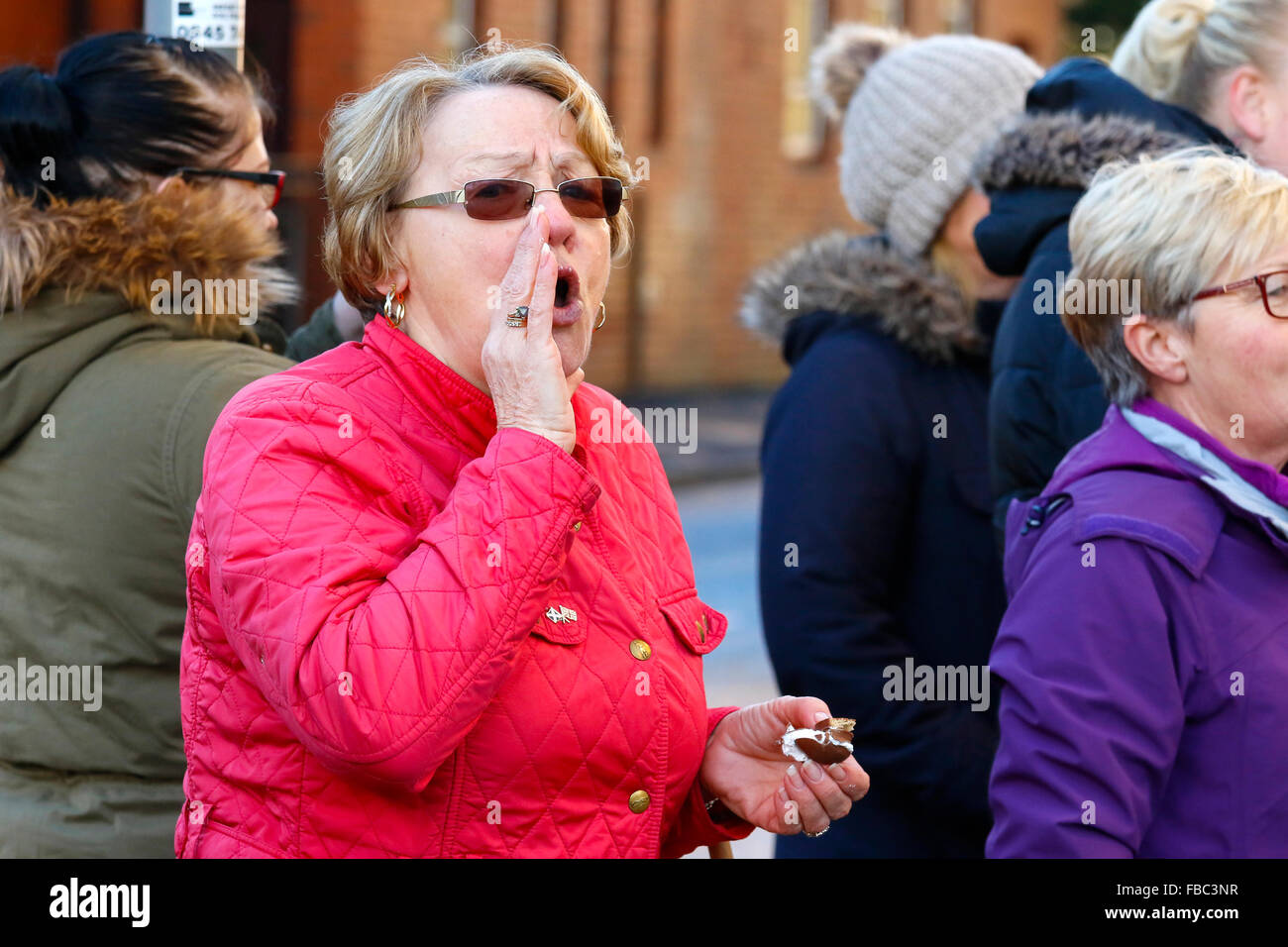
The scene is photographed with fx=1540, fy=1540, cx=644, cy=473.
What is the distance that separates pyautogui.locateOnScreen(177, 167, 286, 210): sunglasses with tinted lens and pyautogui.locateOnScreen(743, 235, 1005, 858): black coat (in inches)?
46.7

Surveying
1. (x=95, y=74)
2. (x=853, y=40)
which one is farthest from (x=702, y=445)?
(x=95, y=74)

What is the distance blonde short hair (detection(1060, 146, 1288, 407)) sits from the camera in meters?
2.37

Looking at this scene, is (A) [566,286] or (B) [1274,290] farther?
(B) [1274,290]

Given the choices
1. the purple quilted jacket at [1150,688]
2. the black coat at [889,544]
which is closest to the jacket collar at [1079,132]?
the black coat at [889,544]

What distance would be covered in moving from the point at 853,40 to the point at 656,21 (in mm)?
15483

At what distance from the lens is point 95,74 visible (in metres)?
2.88

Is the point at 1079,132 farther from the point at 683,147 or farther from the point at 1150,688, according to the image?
the point at 683,147

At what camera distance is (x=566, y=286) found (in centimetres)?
210

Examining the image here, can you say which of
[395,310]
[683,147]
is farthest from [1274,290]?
[683,147]

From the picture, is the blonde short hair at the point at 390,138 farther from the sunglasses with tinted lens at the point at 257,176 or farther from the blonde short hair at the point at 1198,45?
the blonde short hair at the point at 1198,45

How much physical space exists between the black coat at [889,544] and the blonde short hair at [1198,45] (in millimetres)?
620

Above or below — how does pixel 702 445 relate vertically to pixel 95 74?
below

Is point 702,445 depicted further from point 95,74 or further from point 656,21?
point 95,74

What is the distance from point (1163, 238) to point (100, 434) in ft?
5.78
